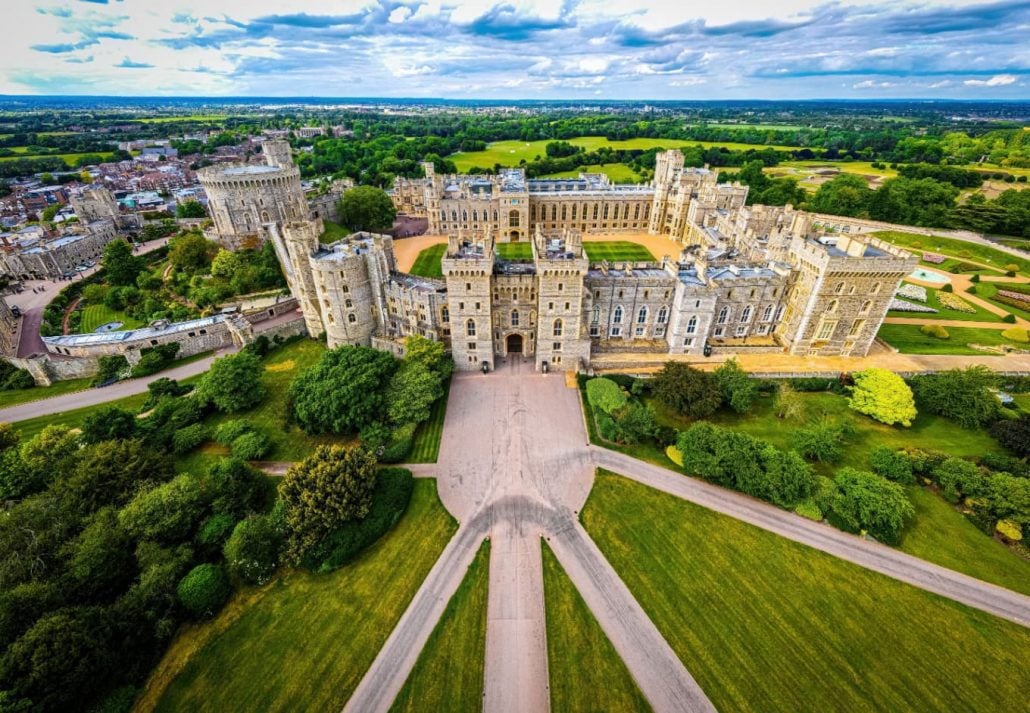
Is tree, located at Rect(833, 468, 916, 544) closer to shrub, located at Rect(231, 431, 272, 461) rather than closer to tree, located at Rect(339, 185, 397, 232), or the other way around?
shrub, located at Rect(231, 431, 272, 461)

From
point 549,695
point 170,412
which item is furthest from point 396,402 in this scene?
point 549,695

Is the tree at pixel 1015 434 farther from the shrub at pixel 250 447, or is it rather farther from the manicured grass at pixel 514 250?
the shrub at pixel 250 447

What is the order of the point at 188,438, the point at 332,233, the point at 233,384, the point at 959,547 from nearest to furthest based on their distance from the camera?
the point at 959,547, the point at 188,438, the point at 233,384, the point at 332,233

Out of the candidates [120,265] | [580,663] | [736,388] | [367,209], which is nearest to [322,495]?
[580,663]

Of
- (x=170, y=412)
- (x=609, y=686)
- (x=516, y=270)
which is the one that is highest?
(x=516, y=270)

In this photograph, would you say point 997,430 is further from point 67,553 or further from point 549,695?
point 67,553

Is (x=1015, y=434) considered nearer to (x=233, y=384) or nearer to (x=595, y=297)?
(x=595, y=297)
